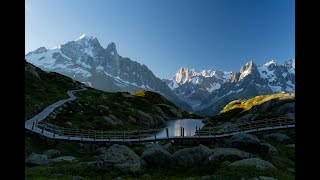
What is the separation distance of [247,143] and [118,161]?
13.4m

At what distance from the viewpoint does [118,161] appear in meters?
26.8

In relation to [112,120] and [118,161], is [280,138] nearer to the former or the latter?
[118,161]

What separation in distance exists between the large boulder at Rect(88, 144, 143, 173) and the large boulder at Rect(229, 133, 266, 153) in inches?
427

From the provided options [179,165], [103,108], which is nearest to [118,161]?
[179,165]

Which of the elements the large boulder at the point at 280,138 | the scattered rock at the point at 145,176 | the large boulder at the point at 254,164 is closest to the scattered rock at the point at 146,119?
the large boulder at the point at 280,138

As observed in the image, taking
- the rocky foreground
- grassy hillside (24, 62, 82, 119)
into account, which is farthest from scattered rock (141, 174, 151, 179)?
grassy hillside (24, 62, 82, 119)

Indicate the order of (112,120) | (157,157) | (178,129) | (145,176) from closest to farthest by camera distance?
1. (145,176)
2. (157,157)
3. (112,120)
4. (178,129)

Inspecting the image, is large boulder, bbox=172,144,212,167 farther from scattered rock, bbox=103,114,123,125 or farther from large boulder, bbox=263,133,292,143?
scattered rock, bbox=103,114,123,125

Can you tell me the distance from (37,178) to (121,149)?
7.97 m
